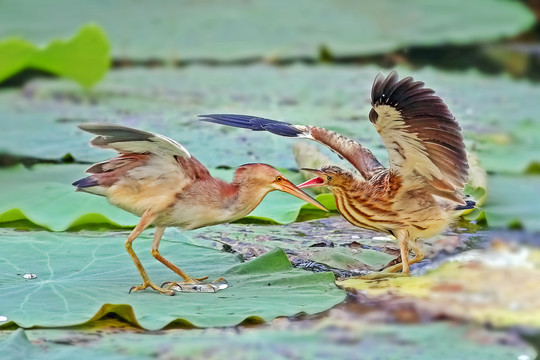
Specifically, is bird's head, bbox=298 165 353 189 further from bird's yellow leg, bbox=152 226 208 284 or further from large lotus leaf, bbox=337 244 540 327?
bird's yellow leg, bbox=152 226 208 284

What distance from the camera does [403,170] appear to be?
465cm

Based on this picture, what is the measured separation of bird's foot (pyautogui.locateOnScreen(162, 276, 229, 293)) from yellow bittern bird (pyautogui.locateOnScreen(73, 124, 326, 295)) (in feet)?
0.07

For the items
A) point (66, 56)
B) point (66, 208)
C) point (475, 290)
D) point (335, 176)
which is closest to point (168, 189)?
point (335, 176)

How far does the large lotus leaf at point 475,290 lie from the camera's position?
3.91 metres

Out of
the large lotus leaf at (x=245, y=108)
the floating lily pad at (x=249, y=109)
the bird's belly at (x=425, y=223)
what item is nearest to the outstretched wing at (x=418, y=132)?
the bird's belly at (x=425, y=223)

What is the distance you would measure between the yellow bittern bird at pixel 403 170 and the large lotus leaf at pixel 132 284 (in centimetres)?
53

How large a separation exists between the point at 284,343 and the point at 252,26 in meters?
7.24

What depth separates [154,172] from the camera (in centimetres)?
432

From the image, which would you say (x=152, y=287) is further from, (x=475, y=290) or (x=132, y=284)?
(x=475, y=290)

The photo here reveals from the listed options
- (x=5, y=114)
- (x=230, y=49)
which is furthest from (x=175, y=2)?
(x=5, y=114)

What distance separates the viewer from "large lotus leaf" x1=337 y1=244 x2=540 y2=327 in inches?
154

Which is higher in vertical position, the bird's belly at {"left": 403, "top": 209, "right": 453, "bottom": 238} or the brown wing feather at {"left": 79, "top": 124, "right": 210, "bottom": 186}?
the brown wing feather at {"left": 79, "top": 124, "right": 210, "bottom": 186}

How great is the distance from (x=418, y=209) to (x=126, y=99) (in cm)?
412

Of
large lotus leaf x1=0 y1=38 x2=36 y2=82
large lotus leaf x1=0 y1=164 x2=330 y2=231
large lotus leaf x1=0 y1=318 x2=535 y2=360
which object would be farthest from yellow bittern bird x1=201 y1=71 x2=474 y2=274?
large lotus leaf x1=0 y1=38 x2=36 y2=82
